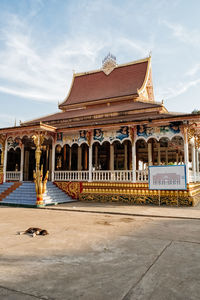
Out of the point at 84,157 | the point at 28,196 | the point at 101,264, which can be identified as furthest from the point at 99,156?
the point at 101,264

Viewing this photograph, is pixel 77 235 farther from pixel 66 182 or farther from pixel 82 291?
pixel 66 182

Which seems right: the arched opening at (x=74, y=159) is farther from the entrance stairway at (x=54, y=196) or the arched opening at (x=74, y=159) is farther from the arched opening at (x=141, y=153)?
the arched opening at (x=141, y=153)

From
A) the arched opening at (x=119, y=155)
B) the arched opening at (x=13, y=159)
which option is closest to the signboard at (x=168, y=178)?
the arched opening at (x=119, y=155)

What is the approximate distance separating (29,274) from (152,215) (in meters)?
6.02

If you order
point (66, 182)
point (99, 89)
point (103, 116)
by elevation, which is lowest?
point (66, 182)

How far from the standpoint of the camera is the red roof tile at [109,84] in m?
19.4

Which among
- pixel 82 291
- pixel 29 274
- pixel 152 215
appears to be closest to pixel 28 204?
pixel 152 215

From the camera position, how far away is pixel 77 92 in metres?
22.2

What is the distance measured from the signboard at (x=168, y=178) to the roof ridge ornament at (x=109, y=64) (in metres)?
13.8

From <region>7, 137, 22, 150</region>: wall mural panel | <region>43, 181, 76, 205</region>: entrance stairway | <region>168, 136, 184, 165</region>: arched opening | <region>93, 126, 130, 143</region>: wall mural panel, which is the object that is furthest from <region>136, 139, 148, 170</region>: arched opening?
<region>7, 137, 22, 150</region>: wall mural panel

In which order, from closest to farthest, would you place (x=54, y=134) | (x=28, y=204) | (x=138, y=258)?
(x=138, y=258), (x=28, y=204), (x=54, y=134)

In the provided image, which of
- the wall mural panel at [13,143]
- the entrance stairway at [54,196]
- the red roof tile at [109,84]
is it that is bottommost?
the entrance stairway at [54,196]

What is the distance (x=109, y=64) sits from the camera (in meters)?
22.2

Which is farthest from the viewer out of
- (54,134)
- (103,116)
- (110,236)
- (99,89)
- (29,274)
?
(99,89)
